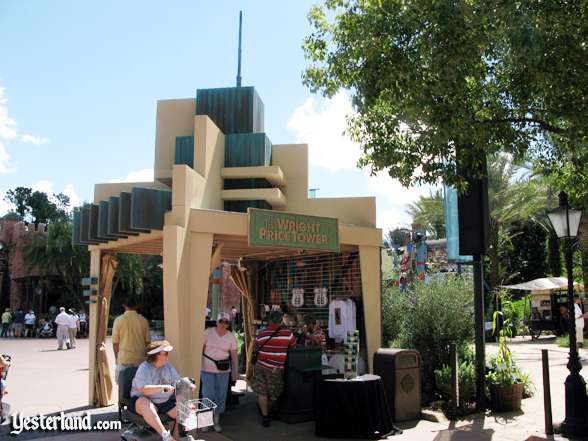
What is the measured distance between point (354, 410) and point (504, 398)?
303 cm

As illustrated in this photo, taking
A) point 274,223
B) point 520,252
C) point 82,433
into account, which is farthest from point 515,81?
point 520,252

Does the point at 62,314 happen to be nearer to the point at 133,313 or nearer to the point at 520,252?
the point at 133,313

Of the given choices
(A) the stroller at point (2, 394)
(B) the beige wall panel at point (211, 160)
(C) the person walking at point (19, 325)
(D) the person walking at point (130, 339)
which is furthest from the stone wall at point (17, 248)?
(A) the stroller at point (2, 394)

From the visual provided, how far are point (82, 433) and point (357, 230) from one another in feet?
18.3

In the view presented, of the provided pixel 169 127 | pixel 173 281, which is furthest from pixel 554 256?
pixel 173 281

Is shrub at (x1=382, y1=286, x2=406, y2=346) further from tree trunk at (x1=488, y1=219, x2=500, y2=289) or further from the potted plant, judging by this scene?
tree trunk at (x1=488, y1=219, x2=500, y2=289)

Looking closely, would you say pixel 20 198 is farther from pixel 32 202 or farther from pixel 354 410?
pixel 354 410

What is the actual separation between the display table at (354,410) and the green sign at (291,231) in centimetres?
256

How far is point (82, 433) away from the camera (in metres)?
8.02

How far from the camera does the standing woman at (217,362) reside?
848 centimetres

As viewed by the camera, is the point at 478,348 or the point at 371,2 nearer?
the point at 371,2

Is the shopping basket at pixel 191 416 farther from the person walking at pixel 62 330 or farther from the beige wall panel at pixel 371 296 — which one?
the person walking at pixel 62 330

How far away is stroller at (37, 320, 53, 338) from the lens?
3087 centimetres

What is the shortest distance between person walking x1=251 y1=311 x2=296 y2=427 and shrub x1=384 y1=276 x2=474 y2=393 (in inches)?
115
